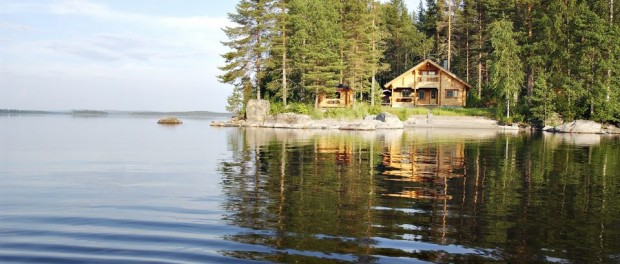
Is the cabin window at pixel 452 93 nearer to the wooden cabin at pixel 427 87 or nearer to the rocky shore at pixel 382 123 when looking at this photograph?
the wooden cabin at pixel 427 87

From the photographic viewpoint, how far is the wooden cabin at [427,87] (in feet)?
234

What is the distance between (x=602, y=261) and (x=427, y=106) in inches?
2645

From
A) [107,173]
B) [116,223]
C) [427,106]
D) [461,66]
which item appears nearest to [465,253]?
[116,223]

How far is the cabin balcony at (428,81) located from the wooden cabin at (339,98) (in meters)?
10.9

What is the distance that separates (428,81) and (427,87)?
35.7 inches


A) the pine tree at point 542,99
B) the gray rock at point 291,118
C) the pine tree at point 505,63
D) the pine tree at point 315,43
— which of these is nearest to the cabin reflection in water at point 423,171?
the gray rock at point 291,118

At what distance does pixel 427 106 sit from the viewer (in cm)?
7238

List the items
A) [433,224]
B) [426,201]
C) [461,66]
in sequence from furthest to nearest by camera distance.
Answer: [461,66]
[426,201]
[433,224]

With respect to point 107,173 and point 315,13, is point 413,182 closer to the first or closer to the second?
point 107,173

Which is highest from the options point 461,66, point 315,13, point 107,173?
point 315,13

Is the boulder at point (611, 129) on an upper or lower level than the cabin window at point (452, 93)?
lower

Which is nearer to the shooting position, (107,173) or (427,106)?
(107,173)

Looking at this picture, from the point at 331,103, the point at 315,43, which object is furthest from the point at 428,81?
the point at 315,43

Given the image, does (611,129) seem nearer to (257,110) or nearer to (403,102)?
(403,102)
